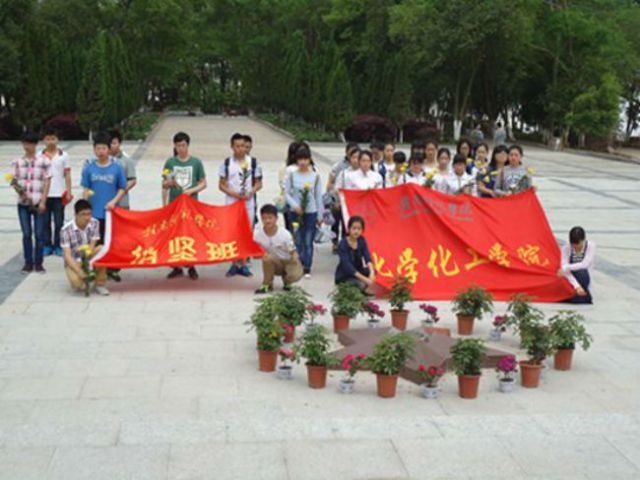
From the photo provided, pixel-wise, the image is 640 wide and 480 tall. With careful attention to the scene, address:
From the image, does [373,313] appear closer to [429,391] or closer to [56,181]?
[429,391]

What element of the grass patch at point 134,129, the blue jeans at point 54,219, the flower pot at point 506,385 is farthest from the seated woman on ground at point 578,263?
the grass patch at point 134,129

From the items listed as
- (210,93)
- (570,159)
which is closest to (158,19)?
(570,159)

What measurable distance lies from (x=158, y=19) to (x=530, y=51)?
60.0 feet

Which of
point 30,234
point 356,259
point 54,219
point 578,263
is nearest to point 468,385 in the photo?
point 356,259

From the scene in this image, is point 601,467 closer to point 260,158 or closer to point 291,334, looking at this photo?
point 291,334

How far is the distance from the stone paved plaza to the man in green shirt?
Answer: 108 centimetres

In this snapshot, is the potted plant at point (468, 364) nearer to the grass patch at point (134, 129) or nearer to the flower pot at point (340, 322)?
the flower pot at point (340, 322)

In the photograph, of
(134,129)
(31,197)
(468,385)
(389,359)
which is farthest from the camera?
(134,129)

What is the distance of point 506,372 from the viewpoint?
6316mm

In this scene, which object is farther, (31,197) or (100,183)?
(31,197)

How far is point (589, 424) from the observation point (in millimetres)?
5762

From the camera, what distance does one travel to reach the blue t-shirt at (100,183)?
9.68 meters

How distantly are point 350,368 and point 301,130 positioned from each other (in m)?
34.7

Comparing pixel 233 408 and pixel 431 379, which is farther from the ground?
pixel 431 379
